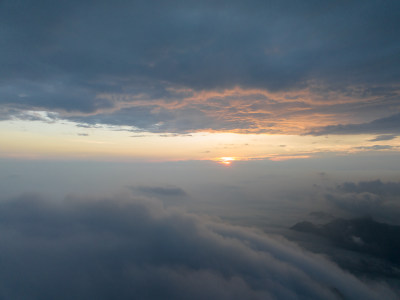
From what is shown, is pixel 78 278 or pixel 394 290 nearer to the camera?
pixel 78 278

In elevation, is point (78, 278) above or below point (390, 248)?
above

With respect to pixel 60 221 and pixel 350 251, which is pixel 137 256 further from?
pixel 350 251

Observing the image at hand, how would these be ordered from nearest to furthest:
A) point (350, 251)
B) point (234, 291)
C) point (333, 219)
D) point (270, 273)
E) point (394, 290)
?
point (234, 291) → point (270, 273) → point (394, 290) → point (350, 251) → point (333, 219)

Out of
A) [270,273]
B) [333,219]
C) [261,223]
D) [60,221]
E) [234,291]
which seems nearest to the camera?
[234,291]

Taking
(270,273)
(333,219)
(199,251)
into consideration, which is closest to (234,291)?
(270,273)

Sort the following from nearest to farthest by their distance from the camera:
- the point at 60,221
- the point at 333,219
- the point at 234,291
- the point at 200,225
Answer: the point at 234,291 < the point at 60,221 < the point at 200,225 < the point at 333,219

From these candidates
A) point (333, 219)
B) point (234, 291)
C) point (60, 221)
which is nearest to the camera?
point (234, 291)

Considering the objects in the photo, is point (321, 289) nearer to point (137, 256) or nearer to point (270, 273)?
point (270, 273)

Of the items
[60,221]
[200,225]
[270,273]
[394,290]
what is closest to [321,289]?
[270,273]

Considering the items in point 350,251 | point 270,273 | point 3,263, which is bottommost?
point 350,251
